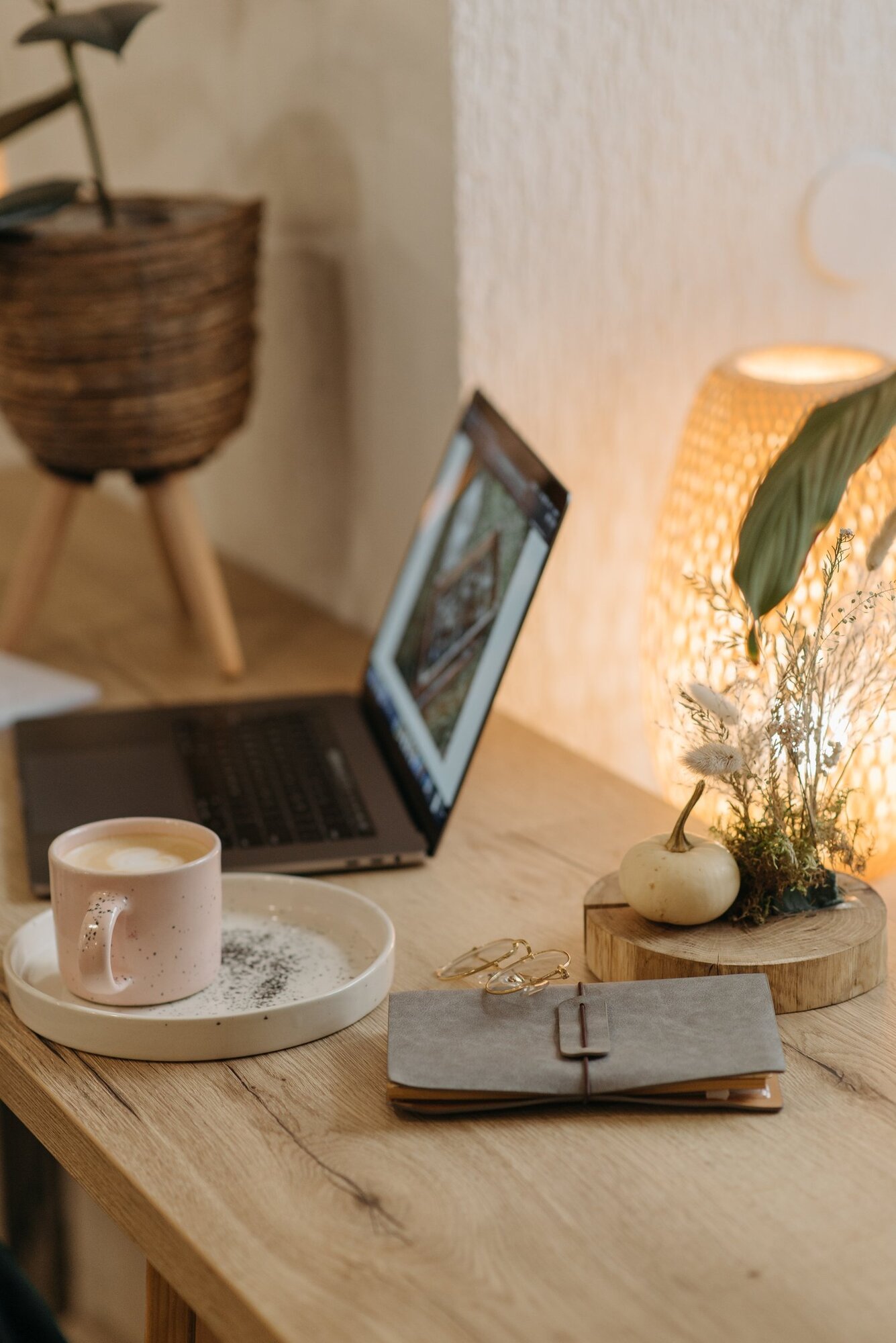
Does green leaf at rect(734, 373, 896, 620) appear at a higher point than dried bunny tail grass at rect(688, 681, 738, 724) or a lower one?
higher

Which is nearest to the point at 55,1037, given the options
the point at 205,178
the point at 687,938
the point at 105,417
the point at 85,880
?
the point at 85,880

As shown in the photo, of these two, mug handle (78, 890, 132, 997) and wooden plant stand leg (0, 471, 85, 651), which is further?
wooden plant stand leg (0, 471, 85, 651)

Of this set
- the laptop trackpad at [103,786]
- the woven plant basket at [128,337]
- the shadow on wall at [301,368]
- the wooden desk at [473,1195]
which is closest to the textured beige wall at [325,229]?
the shadow on wall at [301,368]

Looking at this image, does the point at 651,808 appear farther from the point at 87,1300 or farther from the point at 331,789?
the point at 87,1300

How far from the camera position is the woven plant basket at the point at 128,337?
44.9 inches

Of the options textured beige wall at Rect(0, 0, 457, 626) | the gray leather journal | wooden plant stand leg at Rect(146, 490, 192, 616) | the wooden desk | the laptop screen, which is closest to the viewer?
the wooden desk

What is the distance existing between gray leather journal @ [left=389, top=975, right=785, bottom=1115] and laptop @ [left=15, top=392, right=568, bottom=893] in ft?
0.77

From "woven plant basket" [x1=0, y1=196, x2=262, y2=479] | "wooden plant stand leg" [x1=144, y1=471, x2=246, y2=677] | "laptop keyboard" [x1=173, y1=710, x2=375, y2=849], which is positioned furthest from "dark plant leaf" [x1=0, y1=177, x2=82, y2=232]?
"laptop keyboard" [x1=173, y1=710, x2=375, y2=849]

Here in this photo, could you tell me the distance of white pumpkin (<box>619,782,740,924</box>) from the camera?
2.50 feet

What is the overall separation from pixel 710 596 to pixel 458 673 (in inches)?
6.9

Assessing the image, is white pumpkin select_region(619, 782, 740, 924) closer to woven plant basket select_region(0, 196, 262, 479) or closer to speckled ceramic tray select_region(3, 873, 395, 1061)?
speckled ceramic tray select_region(3, 873, 395, 1061)

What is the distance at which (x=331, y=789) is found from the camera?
40.8 inches

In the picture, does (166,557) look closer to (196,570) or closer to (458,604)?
(196,570)

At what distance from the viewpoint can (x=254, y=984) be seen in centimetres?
78
